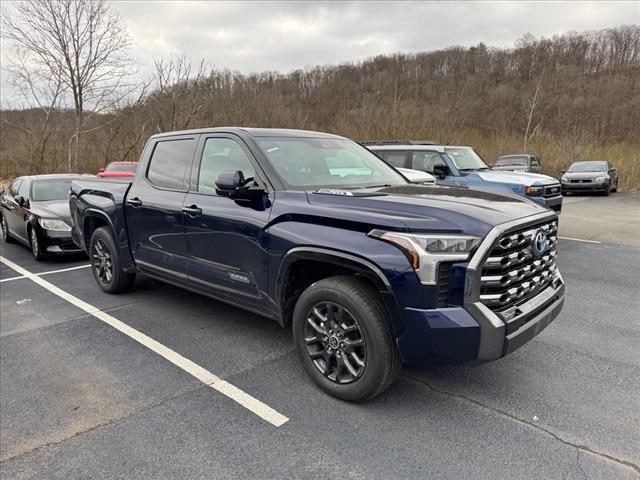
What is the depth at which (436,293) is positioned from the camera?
2.48m

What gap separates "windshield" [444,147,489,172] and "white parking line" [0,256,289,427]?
24.0ft

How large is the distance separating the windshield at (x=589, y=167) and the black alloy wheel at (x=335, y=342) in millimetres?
20389

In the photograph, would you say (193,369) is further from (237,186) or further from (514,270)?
(514,270)

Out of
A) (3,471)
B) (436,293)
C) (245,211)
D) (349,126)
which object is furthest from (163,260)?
(349,126)

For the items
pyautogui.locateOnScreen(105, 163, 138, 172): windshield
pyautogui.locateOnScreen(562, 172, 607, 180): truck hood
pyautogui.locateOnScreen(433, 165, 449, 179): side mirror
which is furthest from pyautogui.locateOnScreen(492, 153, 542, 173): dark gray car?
pyautogui.locateOnScreen(105, 163, 138, 172): windshield

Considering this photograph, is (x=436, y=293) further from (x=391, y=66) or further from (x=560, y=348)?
(x=391, y=66)

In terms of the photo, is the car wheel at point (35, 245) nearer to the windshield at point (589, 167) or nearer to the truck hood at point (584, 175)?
the truck hood at point (584, 175)

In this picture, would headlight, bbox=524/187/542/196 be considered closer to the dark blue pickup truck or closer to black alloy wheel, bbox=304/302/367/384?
the dark blue pickup truck

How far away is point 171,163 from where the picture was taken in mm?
4480

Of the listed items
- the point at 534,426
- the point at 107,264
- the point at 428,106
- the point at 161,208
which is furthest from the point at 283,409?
the point at 428,106

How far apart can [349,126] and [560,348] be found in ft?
101

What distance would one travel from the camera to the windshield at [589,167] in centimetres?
1931

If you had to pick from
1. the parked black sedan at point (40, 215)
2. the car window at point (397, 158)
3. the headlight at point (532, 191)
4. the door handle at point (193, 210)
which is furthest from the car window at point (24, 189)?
the headlight at point (532, 191)

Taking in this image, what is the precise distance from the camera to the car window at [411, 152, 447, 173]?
9.40 meters
